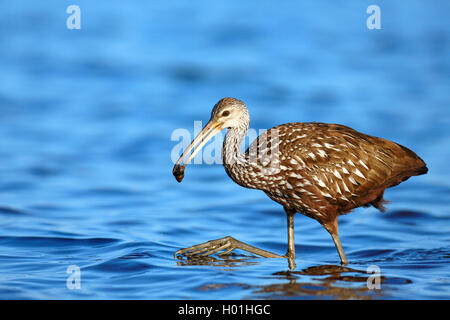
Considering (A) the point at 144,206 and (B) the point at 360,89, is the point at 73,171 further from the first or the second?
(B) the point at 360,89

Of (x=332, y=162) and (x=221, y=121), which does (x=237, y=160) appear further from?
(x=332, y=162)

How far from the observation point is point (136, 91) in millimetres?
22094

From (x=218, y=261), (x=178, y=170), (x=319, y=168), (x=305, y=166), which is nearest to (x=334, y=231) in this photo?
(x=319, y=168)

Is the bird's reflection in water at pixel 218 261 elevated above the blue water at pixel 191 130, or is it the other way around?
the blue water at pixel 191 130

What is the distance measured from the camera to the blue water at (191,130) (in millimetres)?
8383

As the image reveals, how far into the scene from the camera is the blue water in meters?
8.38

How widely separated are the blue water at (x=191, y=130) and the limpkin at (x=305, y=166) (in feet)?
2.35

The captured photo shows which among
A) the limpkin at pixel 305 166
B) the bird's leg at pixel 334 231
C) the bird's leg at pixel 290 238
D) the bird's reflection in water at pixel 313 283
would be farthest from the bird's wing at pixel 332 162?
the bird's reflection in water at pixel 313 283

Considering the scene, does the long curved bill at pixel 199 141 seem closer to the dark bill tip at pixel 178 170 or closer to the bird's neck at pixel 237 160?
the dark bill tip at pixel 178 170

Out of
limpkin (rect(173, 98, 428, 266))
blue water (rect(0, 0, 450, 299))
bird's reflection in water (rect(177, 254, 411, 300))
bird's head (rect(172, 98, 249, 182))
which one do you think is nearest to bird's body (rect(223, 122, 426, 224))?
limpkin (rect(173, 98, 428, 266))

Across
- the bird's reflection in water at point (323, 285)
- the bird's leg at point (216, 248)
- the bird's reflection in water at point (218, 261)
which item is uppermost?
the bird's leg at point (216, 248)

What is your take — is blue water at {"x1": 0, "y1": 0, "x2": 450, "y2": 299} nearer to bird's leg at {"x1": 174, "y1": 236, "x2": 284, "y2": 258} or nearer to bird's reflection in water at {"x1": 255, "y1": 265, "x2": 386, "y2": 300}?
bird's reflection in water at {"x1": 255, "y1": 265, "x2": 386, "y2": 300}

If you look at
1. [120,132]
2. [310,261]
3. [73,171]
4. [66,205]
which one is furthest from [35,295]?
[120,132]

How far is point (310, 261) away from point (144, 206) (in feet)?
13.4
